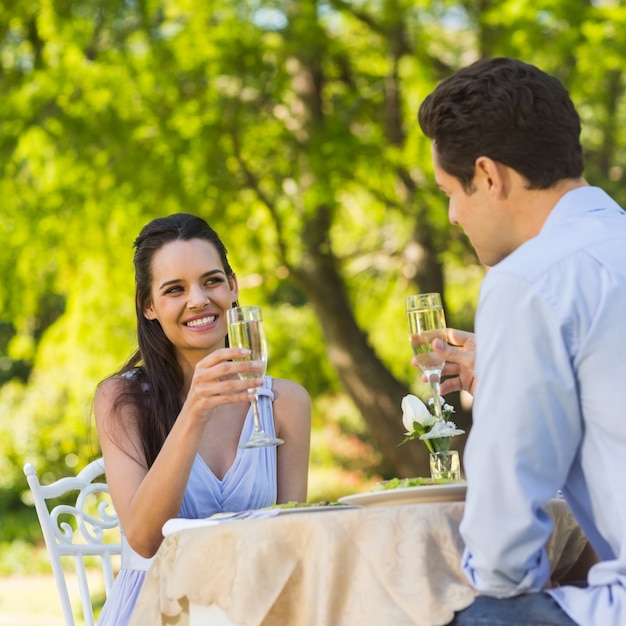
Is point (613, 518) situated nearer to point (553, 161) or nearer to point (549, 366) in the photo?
point (549, 366)

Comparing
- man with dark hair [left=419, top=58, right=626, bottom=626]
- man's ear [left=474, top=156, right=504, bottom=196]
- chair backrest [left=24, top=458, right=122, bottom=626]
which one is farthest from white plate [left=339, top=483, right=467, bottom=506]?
chair backrest [left=24, top=458, right=122, bottom=626]

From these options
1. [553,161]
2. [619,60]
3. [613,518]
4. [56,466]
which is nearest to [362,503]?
[613,518]

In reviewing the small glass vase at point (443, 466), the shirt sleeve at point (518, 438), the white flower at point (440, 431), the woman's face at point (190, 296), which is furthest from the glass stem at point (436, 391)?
the woman's face at point (190, 296)

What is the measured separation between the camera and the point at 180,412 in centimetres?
345

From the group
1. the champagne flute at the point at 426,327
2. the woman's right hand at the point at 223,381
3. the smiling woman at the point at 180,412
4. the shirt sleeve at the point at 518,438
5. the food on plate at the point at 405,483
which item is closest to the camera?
the shirt sleeve at the point at 518,438

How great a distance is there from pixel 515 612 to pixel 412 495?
1.53 ft

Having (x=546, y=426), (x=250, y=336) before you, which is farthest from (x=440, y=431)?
(x=546, y=426)

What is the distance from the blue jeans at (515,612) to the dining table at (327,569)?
3 cm

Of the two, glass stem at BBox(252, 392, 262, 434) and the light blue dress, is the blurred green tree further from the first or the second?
glass stem at BBox(252, 392, 262, 434)

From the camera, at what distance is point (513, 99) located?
2396 millimetres

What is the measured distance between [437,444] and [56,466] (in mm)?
17091

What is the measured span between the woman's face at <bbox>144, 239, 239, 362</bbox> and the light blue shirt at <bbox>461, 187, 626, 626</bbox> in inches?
70.5

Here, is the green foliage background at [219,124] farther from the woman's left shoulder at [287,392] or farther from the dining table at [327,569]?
the dining table at [327,569]

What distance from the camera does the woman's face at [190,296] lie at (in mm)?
3908
